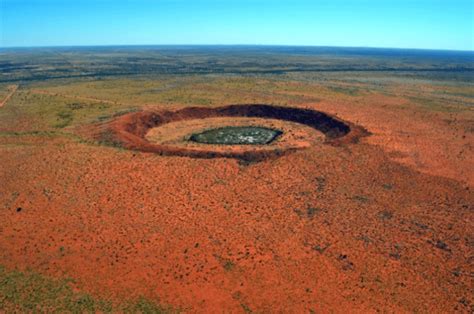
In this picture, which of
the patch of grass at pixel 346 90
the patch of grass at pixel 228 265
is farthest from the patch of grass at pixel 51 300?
the patch of grass at pixel 346 90

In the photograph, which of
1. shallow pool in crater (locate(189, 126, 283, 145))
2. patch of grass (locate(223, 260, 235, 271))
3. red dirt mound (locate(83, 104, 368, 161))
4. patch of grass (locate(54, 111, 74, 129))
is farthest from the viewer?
patch of grass (locate(54, 111, 74, 129))

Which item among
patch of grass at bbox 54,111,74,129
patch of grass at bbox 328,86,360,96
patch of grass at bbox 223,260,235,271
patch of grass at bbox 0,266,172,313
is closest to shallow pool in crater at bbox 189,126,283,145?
patch of grass at bbox 54,111,74,129

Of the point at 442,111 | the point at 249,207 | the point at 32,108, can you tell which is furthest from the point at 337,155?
the point at 32,108

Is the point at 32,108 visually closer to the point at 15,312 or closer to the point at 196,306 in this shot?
the point at 15,312

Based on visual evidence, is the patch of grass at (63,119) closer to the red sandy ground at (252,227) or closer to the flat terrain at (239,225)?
the flat terrain at (239,225)

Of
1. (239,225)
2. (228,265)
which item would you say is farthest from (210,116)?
(228,265)

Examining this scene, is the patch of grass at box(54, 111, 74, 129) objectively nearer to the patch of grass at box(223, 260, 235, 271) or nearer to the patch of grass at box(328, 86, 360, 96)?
the patch of grass at box(223, 260, 235, 271)

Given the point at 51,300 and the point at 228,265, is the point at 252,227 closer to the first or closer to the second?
the point at 228,265
